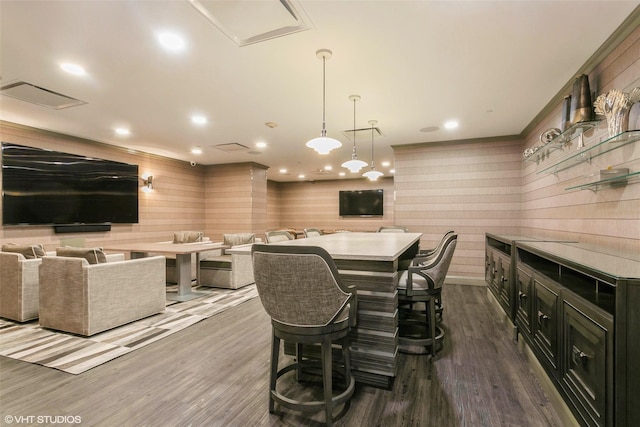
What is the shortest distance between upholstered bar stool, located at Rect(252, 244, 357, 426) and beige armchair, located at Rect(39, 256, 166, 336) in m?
2.37

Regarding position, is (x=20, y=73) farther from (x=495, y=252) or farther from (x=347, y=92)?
(x=495, y=252)

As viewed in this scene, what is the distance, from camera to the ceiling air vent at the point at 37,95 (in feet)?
10.6

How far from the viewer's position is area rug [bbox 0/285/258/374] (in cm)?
255

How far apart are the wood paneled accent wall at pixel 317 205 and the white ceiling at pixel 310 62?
6167mm

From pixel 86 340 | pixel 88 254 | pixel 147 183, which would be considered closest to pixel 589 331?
pixel 86 340

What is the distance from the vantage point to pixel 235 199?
312 inches

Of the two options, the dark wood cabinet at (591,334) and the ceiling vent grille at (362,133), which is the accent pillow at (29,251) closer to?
the ceiling vent grille at (362,133)

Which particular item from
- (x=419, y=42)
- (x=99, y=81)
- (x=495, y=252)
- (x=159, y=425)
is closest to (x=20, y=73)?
(x=99, y=81)

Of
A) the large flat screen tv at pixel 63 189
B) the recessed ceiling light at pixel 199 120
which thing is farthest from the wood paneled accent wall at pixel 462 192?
the large flat screen tv at pixel 63 189

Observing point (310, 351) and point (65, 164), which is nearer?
point (310, 351)

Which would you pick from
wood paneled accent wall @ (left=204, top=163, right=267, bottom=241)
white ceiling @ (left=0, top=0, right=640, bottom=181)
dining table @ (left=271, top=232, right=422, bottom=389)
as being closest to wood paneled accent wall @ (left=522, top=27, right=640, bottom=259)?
white ceiling @ (left=0, top=0, right=640, bottom=181)

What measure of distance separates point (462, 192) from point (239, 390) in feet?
16.0

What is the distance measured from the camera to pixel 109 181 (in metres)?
5.93

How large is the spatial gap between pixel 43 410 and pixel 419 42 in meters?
3.68
